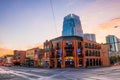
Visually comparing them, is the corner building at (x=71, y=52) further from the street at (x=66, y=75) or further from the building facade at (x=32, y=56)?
the street at (x=66, y=75)

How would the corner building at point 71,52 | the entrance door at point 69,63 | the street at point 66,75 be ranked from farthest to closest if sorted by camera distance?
the corner building at point 71,52 < the entrance door at point 69,63 < the street at point 66,75

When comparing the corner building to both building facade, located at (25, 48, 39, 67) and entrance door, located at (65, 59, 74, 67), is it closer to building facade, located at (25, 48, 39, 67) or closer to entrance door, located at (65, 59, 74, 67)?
entrance door, located at (65, 59, 74, 67)

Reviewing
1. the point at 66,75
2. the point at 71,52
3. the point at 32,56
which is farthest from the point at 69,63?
the point at 32,56

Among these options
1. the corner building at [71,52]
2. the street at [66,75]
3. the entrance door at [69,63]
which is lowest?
the street at [66,75]

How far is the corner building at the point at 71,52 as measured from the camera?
71.1 metres

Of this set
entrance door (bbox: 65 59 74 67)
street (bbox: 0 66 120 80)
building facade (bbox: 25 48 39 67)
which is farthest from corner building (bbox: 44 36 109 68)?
street (bbox: 0 66 120 80)

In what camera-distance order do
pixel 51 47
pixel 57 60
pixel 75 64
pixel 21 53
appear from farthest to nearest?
pixel 21 53, pixel 51 47, pixel 57 60, pixel 75 64

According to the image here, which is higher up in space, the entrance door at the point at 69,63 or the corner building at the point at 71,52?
the corner building at the point at 71,52

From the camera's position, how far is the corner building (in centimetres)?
7106

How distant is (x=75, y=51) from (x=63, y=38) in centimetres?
660

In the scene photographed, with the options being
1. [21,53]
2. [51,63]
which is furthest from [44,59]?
[21,53]

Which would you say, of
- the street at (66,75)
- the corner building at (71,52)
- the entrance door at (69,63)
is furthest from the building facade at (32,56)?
the street at (66,75)

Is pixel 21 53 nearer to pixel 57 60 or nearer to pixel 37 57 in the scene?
pixel 37 57

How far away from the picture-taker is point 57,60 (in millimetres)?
75625
